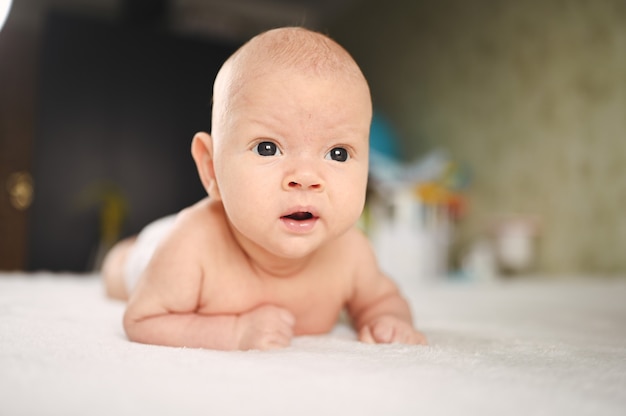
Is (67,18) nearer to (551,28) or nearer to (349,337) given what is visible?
(551,28)

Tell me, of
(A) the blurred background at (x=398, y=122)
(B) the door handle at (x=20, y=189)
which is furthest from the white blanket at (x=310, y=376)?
(B) the door handle at (x=20, y=189)

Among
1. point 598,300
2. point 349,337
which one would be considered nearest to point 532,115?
point 598,300

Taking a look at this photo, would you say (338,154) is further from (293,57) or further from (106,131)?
(106,131)

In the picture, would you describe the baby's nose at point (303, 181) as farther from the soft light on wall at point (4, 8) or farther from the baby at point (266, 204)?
the soft light on wall at point (4, 8)

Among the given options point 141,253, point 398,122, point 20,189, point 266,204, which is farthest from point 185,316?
point 20,189

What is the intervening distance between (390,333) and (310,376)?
30 centimetres

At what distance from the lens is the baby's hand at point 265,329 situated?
69 cm

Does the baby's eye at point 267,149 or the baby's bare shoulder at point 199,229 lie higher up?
the baby's eye at point 267,149

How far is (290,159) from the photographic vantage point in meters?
0.68

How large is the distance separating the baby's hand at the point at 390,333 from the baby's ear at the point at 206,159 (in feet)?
0.99

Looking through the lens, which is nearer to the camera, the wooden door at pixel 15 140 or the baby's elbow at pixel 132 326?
the baby's elbow at pixel 132 326

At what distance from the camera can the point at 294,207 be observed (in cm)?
67

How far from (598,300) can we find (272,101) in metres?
1.13

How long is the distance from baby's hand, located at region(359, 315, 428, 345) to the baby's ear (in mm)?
300
